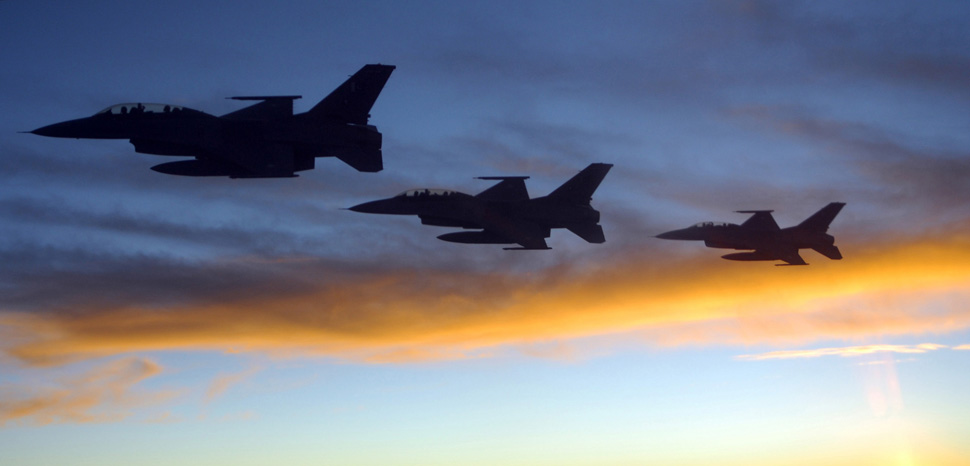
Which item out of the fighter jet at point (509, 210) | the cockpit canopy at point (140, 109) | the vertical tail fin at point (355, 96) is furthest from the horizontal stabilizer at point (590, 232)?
the cockpit canopy at point (140, 109)

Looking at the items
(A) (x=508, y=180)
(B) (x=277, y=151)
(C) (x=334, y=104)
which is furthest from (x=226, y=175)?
(A) (x=508, y=180)

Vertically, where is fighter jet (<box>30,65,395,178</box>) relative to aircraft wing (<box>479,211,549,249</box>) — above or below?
above

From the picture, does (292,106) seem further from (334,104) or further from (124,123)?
(124,123)

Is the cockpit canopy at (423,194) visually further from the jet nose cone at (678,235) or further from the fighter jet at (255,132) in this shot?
the jet nose cone at (678,235)

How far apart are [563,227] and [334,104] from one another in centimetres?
2576

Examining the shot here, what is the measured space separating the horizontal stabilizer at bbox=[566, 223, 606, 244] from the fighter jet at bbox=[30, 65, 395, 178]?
70.0 ft

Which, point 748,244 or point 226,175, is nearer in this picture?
point 226,175

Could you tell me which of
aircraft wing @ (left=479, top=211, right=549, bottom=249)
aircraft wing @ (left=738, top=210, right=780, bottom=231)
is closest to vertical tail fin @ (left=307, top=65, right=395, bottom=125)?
aircraft wing @ (left=479, top=211, right=549, bottom=249)

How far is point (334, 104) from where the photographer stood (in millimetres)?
80188

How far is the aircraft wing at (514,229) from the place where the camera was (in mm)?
86438

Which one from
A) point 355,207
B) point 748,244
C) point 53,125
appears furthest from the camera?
point 748,244

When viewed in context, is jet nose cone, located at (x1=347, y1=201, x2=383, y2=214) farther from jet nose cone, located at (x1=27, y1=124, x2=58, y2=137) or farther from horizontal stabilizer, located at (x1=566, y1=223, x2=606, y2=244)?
jet nose cone, located at (x1=27, y1=124, x2=58, y2=137)


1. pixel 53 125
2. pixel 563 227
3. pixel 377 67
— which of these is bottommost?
pixel 563 227

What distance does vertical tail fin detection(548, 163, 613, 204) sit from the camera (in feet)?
294
